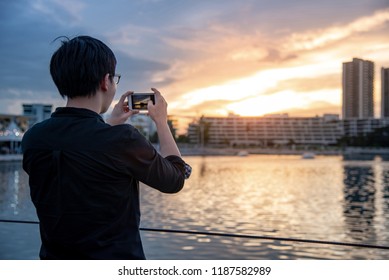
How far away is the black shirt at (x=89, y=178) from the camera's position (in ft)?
2.72

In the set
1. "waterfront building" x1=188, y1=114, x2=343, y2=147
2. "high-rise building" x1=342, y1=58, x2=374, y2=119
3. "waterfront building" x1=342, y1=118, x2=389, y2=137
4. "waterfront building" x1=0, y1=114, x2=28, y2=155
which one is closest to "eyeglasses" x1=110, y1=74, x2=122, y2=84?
"waterfront building" x1=0, y1=114, x2=28, y2=155

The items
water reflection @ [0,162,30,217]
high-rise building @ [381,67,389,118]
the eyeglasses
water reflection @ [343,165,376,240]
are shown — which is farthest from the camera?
high-rise building @ [381,67,389,118]

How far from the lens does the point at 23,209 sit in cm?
1251

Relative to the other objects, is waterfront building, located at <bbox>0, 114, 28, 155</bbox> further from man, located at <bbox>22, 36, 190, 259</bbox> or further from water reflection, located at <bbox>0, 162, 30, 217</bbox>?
man, located at <bbox>22, 36, 190, 259</bbox>

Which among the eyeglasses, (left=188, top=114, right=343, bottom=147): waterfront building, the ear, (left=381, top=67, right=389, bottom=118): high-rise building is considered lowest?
the ear

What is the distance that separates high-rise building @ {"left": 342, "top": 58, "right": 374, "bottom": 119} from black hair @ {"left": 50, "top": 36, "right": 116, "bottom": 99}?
62.0 meters

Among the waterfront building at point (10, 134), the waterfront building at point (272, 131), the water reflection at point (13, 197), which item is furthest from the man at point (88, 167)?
the waterfront building at point (272, 131)

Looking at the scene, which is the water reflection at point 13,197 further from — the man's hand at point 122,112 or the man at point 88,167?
the man at point 88,167

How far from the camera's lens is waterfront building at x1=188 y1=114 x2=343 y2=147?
98.8m

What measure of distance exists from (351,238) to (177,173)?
30.0 ft

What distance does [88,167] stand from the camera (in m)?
0.83

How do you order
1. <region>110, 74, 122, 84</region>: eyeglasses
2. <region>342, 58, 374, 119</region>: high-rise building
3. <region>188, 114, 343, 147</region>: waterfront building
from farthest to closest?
<region>188, 114, 343, 147</region>: waterfront building, <region>342, 58, 374, 119</region>: high-rise building, <region>110, 74, 122, 84</region>: eyeglasses

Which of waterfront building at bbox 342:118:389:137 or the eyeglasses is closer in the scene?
the eyeglasses
